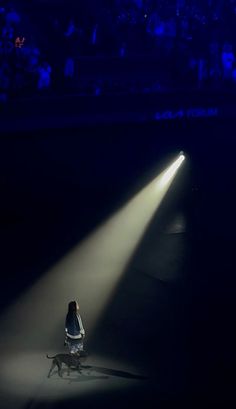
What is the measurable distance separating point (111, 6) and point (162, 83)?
3.19 meters

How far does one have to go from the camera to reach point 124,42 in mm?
16188

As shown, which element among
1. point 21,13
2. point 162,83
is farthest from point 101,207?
point 21,13

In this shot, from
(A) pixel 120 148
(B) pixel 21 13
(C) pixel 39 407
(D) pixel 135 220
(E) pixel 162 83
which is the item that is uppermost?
(B) pixel 21 13

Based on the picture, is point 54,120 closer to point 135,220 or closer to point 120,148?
point 120,148

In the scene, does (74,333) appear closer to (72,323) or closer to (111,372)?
(72,323)

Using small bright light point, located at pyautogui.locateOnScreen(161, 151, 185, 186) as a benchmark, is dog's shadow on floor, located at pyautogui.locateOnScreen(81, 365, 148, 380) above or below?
below

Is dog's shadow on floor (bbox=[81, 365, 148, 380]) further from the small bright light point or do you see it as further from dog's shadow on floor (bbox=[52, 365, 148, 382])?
the small bright light point

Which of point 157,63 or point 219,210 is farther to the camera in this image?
point 157,63

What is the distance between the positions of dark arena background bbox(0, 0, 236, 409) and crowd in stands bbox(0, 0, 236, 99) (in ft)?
0.14

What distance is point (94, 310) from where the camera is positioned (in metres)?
10.3

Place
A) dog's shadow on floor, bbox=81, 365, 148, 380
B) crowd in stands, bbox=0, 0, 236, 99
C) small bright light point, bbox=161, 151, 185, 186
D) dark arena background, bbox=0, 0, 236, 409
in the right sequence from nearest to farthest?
dog's shadow on floor, bbox=81, 365, 148, 380 → dark arena background, bbox=0, 0, 236, 409 → crowd in stands, bbox=0, 0, 236, 99 → small bright light point, bbox=161, 151, 185, 186

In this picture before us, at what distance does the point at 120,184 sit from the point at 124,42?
476cm

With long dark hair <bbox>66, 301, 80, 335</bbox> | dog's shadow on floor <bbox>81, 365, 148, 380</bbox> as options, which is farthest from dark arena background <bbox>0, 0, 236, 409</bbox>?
long dark hair <bbox>66, 301, 80, 335</bbox>

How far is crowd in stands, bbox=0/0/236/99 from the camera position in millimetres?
14969
